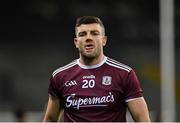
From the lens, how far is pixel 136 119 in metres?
4.04

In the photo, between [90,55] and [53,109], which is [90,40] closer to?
[90,55]

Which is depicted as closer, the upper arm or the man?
the man

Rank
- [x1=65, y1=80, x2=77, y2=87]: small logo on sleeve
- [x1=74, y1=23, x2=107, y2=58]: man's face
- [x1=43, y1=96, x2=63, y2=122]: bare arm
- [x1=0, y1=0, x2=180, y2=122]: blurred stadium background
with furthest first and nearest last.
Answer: [x1=0, y1=0, x2=180, y2=122]: blurred stadium background < [x1=43, y1=96, x2=63, y2=122]: bare arm < [x1=65, y1=80, x2=77, y2=87]: small logo on sleeve < [x1=74, y1=23, x2=107, y2=58]: man's face

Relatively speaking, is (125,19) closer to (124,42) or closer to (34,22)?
(124,42)

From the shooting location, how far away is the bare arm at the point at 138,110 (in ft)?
13.2

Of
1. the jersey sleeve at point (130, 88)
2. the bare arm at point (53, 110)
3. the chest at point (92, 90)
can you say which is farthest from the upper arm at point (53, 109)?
the jersey sleeve at point (130, 88)

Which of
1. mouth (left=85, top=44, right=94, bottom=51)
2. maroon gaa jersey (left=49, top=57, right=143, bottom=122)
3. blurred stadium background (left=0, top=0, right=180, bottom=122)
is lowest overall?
blurred stadium background (left=0, top=0, right=180, bottom=122)

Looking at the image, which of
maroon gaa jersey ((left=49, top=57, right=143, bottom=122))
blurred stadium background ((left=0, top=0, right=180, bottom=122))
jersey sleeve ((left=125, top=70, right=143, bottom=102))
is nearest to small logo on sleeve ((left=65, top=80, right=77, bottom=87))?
maroon gaa jersey ((left=49, top=57, right=143, bottom=122))

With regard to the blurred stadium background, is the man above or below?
above

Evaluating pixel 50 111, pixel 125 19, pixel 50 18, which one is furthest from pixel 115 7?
pixel 50 111

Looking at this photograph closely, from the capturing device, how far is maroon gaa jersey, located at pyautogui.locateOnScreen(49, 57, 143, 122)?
404 cm

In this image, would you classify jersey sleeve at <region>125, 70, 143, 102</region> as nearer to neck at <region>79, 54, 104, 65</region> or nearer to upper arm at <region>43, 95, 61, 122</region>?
neck at <region>79, 54, 104, 65</region>

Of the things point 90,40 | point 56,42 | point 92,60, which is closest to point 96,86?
point 92,60

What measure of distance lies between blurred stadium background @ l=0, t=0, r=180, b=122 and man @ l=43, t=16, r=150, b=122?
17.7 feet
